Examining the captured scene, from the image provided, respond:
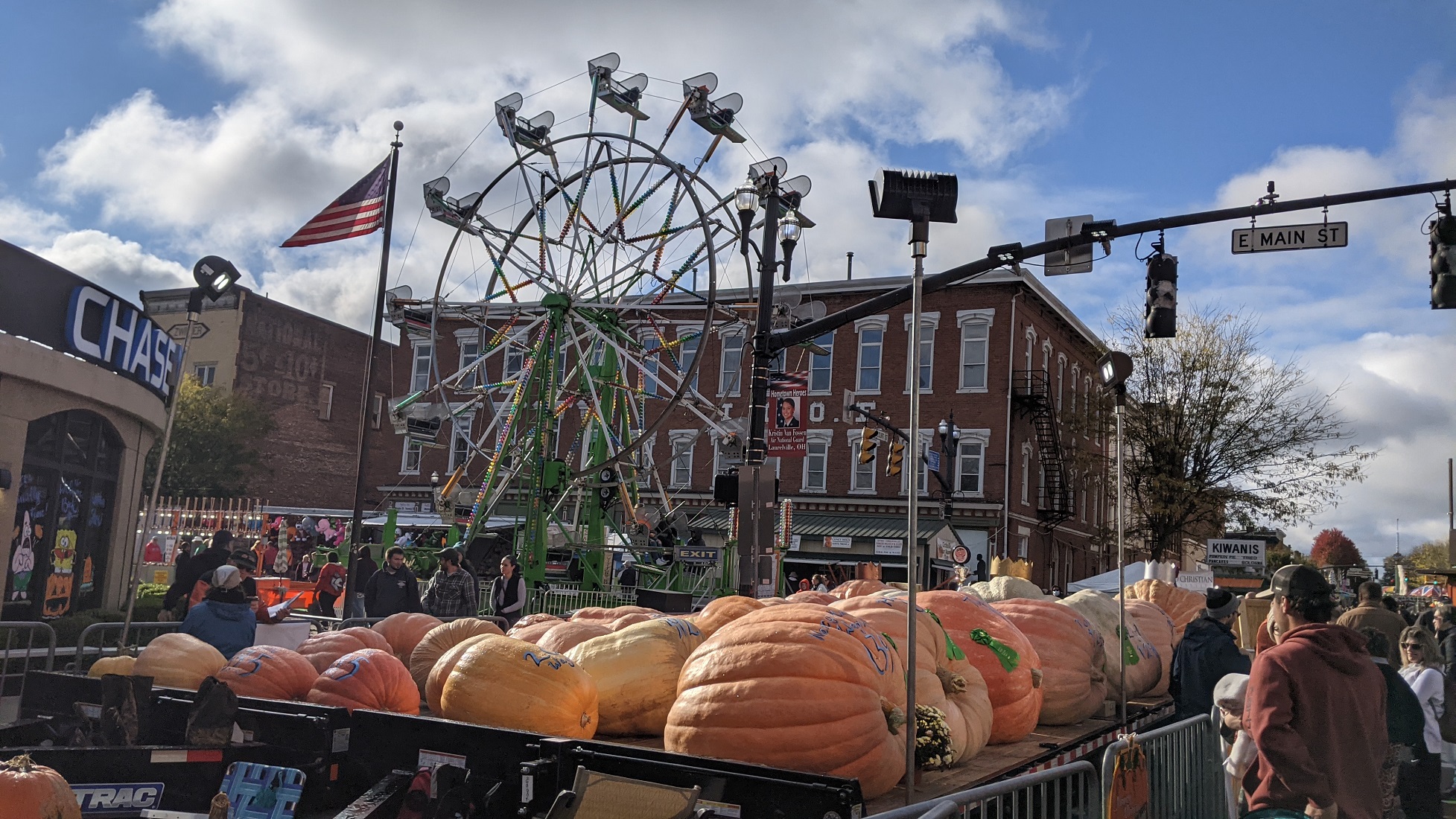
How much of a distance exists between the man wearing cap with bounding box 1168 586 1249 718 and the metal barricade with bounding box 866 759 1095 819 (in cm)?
211

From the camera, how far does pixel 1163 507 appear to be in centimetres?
3903

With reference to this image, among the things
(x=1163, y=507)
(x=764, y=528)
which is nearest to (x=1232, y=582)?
(x=1163, y=507)

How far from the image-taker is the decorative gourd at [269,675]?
5891 millimetres

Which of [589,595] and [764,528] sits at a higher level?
[764,528]

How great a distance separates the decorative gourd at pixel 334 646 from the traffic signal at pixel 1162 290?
10.5 m

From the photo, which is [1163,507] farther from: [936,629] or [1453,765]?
[936,629]

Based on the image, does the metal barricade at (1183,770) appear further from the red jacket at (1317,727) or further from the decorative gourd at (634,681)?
the decorative gourd at (634,681)

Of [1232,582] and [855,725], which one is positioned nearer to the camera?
[855,725]

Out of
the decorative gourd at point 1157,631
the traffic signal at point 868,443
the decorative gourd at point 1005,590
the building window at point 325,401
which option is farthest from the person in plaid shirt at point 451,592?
the building window at point 325,401

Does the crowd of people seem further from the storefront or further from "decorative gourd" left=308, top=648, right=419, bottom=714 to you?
the storefront

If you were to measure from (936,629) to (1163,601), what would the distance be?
10.7 m

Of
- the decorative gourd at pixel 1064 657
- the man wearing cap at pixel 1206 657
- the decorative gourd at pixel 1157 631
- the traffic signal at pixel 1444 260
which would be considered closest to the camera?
the decorative gourd at pixel 1064 657

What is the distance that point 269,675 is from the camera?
5.96 meters

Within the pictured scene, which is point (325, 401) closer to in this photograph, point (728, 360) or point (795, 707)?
point (728, 360)
